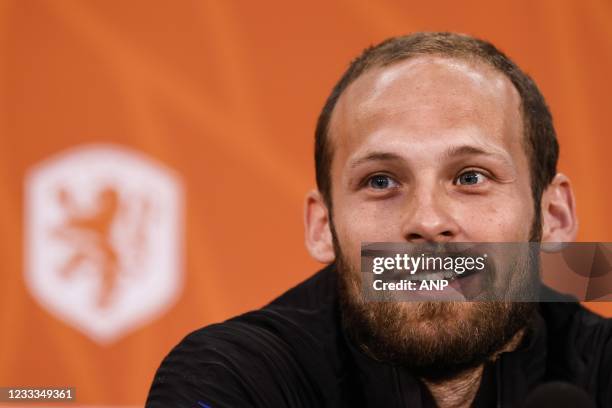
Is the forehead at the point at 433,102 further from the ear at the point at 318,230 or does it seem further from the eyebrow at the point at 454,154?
the ear at the point at 318,230

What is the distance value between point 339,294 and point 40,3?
1.03m

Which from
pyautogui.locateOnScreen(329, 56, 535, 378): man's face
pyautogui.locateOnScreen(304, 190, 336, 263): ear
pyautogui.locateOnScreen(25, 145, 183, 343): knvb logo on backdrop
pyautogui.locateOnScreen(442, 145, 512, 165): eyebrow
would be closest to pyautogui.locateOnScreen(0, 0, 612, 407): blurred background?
pyautogui.locateOnScreen(25, 145, 183, 343): knvb logo on backdrop

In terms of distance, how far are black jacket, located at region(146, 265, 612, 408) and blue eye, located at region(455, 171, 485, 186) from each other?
0.28 metres

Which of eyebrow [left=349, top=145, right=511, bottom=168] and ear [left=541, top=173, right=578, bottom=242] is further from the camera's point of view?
ear [left=541, top=173, right=578, bottom=242]

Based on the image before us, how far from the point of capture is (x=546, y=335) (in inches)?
55.6

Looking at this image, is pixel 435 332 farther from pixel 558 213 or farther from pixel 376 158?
pixel 558 213

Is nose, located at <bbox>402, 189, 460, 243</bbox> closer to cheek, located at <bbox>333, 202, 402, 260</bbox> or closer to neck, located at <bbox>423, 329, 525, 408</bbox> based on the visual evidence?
cheek, located at <bbox>333, 202, 402, 260</bbox>

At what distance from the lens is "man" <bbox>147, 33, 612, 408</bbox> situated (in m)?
1.18

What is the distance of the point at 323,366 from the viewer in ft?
4.33

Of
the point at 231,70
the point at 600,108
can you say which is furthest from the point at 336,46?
the point at 600,108

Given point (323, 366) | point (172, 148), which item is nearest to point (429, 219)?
point (323, 366)

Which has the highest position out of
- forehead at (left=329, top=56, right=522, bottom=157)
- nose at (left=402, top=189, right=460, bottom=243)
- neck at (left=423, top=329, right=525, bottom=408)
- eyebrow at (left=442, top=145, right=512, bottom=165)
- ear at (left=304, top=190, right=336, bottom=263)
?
forehead at (left=329, top=56, right=522, bottom=157)

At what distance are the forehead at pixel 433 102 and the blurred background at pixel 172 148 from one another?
1.82ft

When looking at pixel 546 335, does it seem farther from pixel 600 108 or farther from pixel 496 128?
pixel 600 108
